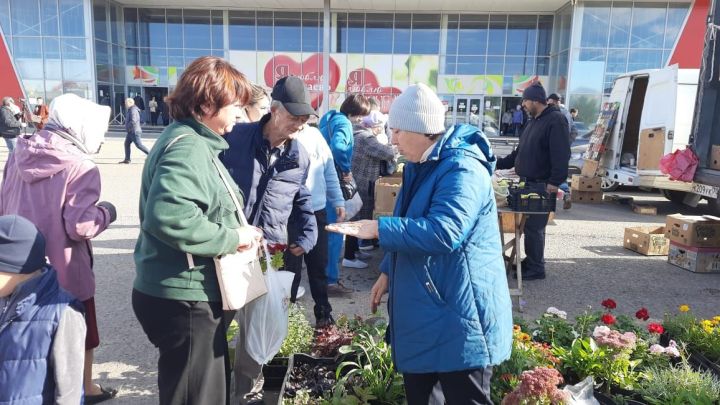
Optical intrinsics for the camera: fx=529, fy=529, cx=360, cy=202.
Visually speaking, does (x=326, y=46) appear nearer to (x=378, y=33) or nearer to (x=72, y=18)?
(x=378, y=33)

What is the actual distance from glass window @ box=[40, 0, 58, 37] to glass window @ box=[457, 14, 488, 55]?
2231 cm

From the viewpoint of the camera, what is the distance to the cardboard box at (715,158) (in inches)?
233

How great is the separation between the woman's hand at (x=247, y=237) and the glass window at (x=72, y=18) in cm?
3173

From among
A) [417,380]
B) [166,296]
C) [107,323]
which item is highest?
[166,296]

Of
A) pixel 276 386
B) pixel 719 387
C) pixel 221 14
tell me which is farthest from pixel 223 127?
pixel 221 14

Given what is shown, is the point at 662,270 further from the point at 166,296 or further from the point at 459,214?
the point at 166,296

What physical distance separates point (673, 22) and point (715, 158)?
79.7 feet

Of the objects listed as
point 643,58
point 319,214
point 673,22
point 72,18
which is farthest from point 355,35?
point 319,214

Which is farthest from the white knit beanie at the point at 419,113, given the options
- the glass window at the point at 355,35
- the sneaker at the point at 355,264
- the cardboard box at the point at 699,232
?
the glass window at the point at 355,35

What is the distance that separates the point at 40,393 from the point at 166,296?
59 cm

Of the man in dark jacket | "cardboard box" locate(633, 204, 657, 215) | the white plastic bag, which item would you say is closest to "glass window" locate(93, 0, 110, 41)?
"cardboard box" locate(633, 204, 657, 215)

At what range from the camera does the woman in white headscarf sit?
2.72 metres

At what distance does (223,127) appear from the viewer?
222 centimetres

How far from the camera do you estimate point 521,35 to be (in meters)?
30.1
